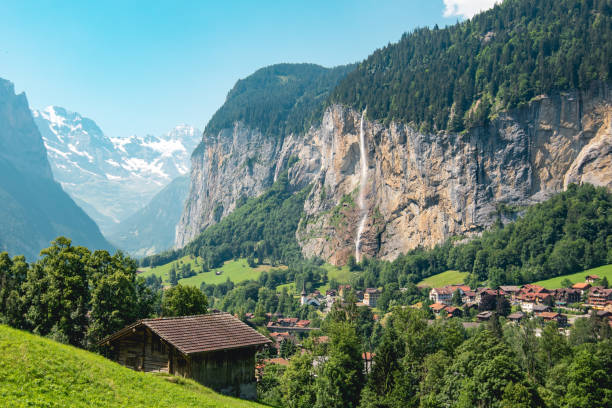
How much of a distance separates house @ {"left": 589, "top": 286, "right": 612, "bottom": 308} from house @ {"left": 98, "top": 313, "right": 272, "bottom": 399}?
102038mm

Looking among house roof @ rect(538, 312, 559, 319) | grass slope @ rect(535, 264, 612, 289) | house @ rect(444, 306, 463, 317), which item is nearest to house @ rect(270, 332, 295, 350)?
A: house @ rect(444, 306, 463, 317)

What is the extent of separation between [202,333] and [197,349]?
1.67m

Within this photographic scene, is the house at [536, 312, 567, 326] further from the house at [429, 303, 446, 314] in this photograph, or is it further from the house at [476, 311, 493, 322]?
the house at [429, 303, 446, 314]

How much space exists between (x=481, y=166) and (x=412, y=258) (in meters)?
41.1

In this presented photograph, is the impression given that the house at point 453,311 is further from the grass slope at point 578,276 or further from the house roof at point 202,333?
the house roof at point 202,333

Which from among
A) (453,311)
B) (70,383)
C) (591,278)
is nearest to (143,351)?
(70,383)

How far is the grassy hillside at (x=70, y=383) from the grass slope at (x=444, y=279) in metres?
135

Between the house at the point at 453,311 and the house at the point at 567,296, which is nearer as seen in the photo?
the house at the point at 567,296

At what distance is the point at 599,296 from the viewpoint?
10819 centimetres

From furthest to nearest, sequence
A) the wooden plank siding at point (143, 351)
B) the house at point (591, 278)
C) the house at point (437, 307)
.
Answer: the house at point (437, 307) < the house at point (591, 278) < the wooden plank siding at point (143, 351)

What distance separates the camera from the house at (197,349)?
28.4m

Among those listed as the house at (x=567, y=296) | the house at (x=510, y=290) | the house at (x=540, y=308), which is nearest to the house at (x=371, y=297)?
the house at (x=510, y=290)

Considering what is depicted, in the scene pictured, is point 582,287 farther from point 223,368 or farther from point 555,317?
point 223,368

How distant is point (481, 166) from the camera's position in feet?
561
